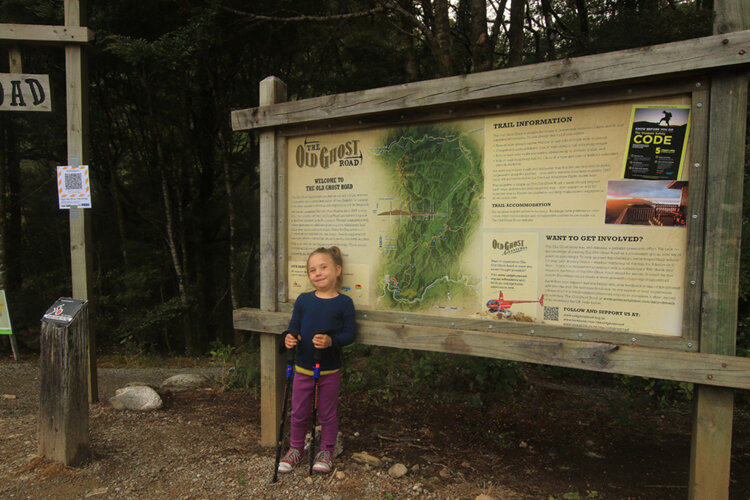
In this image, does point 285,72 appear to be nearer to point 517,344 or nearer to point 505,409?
point 505,409

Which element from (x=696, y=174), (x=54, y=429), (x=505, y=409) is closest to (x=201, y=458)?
(x=54, y=429)

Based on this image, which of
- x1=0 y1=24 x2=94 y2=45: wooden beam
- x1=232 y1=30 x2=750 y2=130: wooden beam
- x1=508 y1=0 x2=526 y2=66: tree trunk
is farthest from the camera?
x1=508 y1=0 x2=526 y2=66: tree trunk

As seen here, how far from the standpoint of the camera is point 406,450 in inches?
140

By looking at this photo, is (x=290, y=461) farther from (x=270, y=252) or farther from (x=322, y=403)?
(x=270, y=252)

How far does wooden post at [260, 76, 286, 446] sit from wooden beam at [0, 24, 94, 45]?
2247mm

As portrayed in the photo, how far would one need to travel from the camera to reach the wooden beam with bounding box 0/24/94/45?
4.34m

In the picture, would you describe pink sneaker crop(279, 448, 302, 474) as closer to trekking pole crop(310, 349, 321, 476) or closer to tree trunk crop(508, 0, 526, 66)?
trekking pole crop(310, 349, 321, 476)

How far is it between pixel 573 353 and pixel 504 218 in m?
0.84

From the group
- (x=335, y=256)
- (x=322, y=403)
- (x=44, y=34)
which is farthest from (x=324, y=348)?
(x=44, y=34)

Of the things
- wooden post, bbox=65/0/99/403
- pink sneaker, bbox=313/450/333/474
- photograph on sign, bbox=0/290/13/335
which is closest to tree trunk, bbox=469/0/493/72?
wooden post, bbox=65/0/99/403

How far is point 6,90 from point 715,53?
18.5 feet

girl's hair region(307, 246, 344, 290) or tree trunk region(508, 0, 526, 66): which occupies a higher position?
tree trunk region(508, 0, 526, 66)

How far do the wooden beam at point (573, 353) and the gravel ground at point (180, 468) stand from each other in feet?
3.03

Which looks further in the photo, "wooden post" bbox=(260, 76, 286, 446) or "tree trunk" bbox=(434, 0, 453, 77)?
"tree trunk" bbox=(434, 0, 453, 77)
